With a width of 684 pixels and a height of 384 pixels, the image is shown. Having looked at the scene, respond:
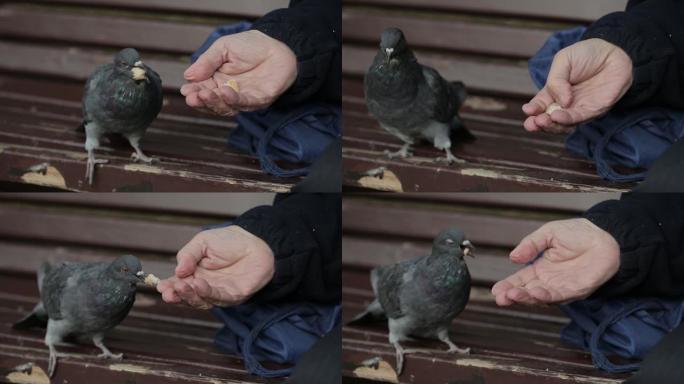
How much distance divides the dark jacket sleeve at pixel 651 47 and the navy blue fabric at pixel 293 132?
0.81 m

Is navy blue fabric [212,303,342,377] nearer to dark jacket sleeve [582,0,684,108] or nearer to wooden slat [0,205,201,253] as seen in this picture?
wooden slat [0,205,201,253]

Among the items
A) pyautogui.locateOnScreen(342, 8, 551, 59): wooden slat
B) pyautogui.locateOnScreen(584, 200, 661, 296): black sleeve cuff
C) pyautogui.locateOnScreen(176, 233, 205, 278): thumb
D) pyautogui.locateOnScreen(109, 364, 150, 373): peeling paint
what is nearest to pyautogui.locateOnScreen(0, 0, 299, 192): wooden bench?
pyautogui.locateOnScreen(176, 233, 205, 278): thumb

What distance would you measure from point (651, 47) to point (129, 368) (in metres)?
1.82

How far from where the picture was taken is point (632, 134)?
3727mm

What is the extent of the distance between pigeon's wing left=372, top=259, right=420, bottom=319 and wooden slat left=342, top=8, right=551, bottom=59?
1000 mm

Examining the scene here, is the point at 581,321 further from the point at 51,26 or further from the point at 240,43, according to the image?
the point at 51,26

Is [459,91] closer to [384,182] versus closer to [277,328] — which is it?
[384,182]

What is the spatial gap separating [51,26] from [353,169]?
1.48 meters

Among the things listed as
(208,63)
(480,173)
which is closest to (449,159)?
(480,173)

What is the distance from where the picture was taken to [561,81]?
3.40 meters

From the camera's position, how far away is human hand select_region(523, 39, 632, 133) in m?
3.33

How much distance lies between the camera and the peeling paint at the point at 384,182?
3879 mm

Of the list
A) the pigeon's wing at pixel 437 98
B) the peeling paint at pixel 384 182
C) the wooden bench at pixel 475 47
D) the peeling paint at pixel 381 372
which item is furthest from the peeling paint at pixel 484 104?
the peeling paint at pixel 381 372

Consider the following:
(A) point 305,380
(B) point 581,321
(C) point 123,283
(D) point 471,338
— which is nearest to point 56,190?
(C) point 123,283
